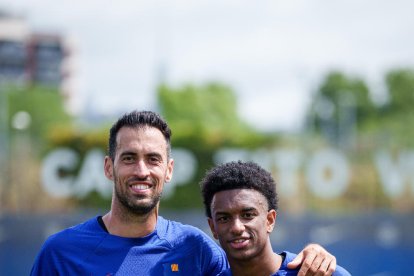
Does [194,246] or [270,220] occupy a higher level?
[270,220]

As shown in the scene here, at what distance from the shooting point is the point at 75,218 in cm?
2200

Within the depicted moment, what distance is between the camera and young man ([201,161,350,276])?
3.90 m

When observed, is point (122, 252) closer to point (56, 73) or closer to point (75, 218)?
point (75, 218)

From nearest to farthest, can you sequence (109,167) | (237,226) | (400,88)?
(237,226) < (109,167) < (400,88)

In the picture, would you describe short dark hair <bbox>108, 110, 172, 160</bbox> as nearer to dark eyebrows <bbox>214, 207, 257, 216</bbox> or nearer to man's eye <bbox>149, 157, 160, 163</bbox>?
man's eye <bbox>149, 157, 160, 163</bbox>

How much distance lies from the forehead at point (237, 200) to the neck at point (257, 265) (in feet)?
0.71

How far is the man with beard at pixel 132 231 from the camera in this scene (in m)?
3.90

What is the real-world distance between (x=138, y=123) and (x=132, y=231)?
1.61ft

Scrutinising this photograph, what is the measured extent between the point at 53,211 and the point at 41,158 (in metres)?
1.48

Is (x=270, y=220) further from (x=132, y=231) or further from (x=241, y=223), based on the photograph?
(x=132, y=231)

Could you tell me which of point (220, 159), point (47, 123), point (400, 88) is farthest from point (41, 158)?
point (400, 88)

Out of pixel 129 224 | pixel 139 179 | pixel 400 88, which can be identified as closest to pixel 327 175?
pixel 129 224

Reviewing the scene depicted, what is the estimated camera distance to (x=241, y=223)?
3.91 metres

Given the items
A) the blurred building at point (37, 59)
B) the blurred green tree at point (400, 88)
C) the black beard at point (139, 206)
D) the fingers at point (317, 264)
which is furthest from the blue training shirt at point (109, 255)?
the blurred building at point (37, 59)
